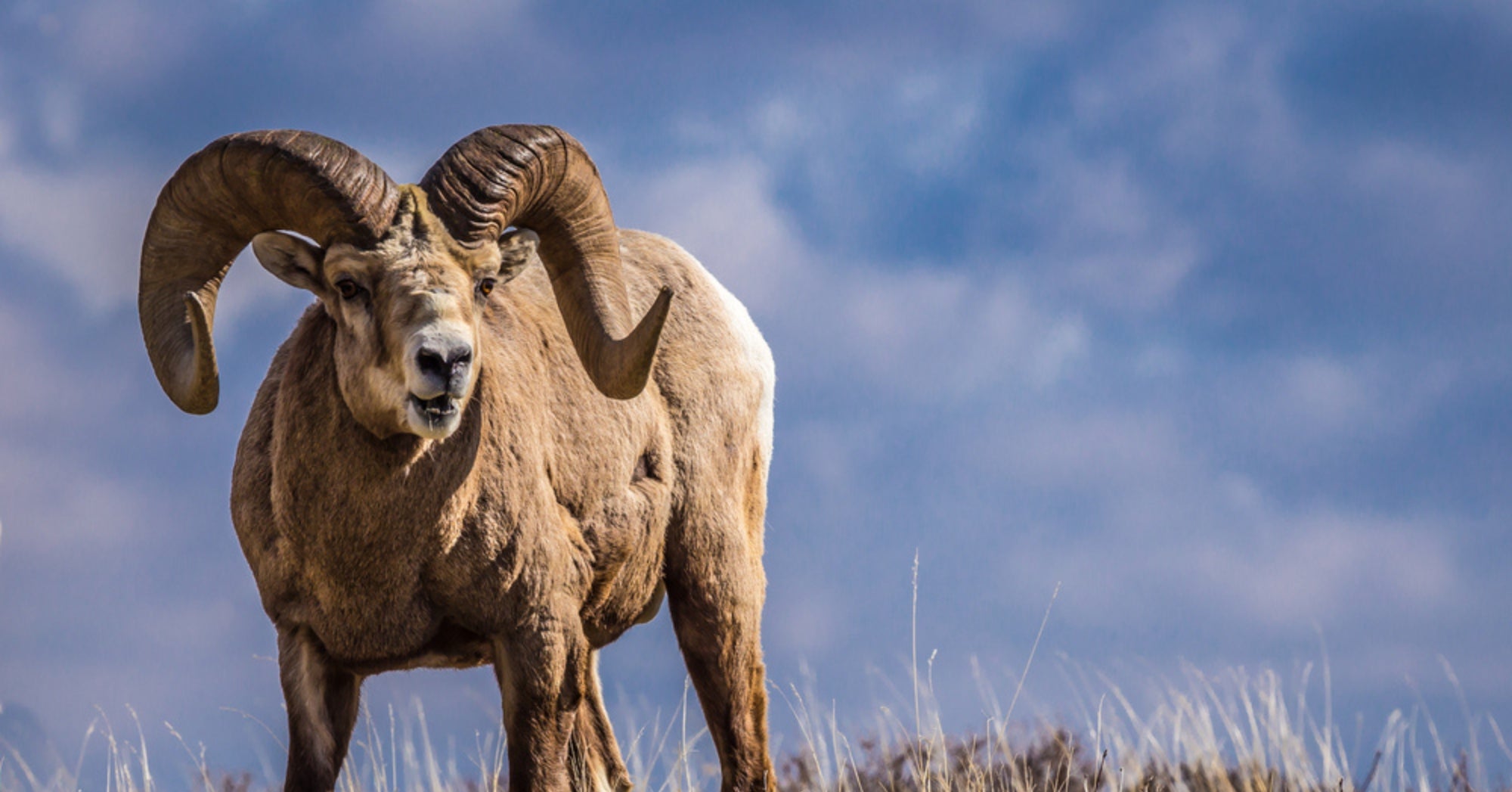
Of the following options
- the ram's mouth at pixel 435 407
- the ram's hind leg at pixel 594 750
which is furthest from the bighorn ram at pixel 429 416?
the ram's hind leg at pixel 594 750

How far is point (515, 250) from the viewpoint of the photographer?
7.58m

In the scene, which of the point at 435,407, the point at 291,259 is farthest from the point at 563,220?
the point at 435,407

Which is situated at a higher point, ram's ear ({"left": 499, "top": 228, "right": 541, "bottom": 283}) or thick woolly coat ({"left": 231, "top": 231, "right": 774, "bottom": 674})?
ram's ear ({"left": 499, "top": 228, "right": 541, "bottom": 283})

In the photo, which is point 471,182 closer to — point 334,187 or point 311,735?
point 334,187

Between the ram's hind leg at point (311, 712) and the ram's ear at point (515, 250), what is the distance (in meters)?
1.97

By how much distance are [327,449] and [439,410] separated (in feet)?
2.84

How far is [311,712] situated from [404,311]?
2081mm

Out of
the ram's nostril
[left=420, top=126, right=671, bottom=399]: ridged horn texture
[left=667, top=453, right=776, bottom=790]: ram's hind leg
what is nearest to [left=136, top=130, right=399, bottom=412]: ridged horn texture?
[left=420, top=126, right=671, bottom=399]: ridged horn texture

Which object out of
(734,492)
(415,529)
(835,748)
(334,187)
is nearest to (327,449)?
(415,529)

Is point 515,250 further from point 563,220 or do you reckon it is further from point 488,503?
point 488,503

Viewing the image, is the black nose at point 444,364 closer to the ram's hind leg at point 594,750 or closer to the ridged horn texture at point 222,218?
the ridged horn texture at point 222,218

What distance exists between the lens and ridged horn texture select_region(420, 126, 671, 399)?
7312 millimetres

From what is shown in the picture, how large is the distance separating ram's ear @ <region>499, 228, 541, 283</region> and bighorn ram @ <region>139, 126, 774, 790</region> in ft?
0.06

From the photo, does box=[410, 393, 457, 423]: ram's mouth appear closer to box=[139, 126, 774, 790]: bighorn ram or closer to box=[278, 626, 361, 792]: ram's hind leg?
box=[139, 126, 774, 790]: bighorn ram
